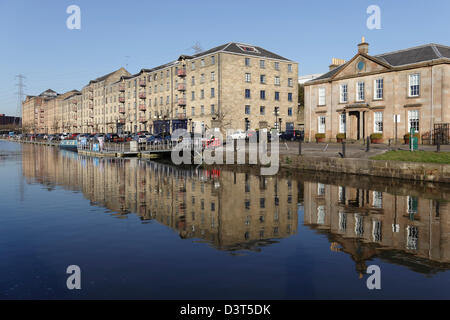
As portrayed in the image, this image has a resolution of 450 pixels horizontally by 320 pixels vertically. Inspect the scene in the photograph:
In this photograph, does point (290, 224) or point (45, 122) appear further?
point (45, 122)

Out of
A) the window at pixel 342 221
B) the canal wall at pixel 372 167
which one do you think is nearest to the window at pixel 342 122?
the canal wall at pixel 372 167

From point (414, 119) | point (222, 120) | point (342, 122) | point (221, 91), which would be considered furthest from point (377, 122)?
point (221, 91)

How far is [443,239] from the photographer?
32.1 ft

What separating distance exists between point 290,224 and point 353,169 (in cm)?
1385

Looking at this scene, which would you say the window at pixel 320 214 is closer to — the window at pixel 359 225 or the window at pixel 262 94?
the window at pixel 359 225

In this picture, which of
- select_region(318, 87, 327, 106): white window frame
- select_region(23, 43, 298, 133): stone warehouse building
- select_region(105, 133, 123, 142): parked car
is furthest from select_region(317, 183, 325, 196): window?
select_region(105, 133, 123, 142): parked car

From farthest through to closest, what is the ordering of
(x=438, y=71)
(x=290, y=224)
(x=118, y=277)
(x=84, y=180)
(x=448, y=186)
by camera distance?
1. (x=438, y=71)
2. (x=84, y=180)
3. (x=448, y=186)
4. (x=290, y=224)
5. (x=118, y=277)

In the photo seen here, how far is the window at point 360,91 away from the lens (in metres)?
38.8

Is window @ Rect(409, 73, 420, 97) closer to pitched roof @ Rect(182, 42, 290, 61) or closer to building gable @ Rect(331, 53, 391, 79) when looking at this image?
building gable @ Rect(331, 53, 391, 79)

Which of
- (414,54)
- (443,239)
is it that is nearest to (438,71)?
(414,54)

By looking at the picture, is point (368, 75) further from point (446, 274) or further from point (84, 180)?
point (446, 274)

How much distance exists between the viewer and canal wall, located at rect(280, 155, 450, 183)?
2016 centimetres

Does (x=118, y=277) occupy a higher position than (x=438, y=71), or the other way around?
(x=438, y=71)

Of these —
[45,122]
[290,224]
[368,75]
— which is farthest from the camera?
[45,122]
